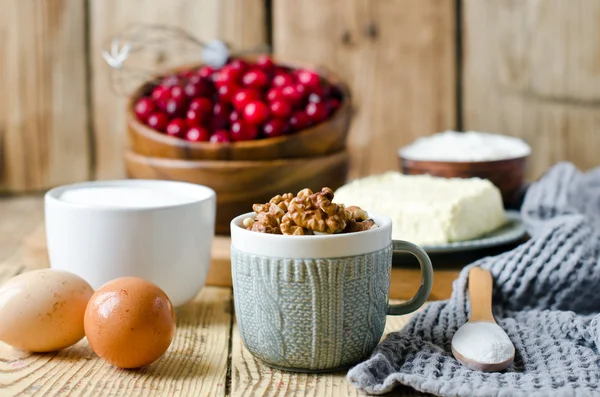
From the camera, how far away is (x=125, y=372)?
33.5 inches

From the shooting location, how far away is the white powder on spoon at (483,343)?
2.71 feet

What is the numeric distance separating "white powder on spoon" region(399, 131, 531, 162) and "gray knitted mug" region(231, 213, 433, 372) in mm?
632

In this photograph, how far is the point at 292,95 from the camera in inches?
54.2

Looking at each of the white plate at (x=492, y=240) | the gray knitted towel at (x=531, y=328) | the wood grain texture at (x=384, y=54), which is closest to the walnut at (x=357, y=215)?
the gray knitted towel at (x=531, y=328)

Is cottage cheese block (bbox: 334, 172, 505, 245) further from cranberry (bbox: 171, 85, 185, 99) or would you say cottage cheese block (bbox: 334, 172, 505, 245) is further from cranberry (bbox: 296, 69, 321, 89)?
cranberry (bbox: 171, 85, 185, 99)

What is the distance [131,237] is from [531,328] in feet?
1.68

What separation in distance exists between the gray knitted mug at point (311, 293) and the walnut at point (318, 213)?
0.06 ft

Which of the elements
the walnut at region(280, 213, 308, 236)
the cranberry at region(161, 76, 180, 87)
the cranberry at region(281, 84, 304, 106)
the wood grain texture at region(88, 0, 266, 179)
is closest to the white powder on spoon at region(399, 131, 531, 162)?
the cranberry at region(281, 84, 304, 106)

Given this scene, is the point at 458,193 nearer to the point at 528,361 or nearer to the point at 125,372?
the point at 528,361

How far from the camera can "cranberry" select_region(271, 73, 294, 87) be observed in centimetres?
142

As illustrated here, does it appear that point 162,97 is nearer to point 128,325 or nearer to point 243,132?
point 243,132

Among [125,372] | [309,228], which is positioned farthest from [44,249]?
[309,228]

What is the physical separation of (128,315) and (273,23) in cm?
118

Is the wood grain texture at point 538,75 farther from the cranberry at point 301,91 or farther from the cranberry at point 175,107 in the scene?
the cranberry at point 175,107
